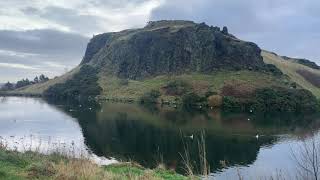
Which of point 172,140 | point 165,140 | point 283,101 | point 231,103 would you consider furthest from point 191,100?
point 165,140

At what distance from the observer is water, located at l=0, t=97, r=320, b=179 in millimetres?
61000

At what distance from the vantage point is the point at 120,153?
69.8m

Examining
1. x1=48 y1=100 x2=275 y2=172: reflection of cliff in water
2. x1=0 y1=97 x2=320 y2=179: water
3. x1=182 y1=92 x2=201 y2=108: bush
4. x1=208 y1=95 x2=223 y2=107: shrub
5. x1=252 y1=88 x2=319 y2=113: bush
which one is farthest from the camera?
x1=182 y1=92 x2=201 y2=108: bush

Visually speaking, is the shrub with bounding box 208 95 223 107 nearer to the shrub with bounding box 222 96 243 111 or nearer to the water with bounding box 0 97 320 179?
the shrub with bounding box 222 96 243 111

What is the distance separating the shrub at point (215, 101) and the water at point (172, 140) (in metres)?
52.0

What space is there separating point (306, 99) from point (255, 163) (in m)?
136

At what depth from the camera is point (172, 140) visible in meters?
87.8

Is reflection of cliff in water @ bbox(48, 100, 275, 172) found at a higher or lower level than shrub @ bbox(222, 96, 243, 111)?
lower

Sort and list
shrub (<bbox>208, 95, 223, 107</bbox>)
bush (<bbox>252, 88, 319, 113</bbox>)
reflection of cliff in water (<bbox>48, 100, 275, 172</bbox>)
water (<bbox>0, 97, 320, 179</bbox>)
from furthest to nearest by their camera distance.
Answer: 1. shrub (<bbox>208, 95, 223, 107</bbox>)
2. bush (<bbox>252, 88, 319, 113</bbox>)
3. reflection of cliff in water (<bbox>48, 100, 275, 172</bbox>)
4. water (<bbox>0, 97, 320, 179</bbox>)

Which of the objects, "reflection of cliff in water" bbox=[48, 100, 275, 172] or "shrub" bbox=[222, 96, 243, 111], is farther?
"shrub" bbox=[222, 96, 243, 111]

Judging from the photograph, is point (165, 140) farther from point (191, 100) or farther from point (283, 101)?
point (283, 101)

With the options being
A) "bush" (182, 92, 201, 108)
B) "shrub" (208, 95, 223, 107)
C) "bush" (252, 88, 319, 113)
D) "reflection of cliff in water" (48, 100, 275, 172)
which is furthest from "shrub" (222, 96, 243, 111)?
"reflection of cliff in water" (48, 100, 275, 172)

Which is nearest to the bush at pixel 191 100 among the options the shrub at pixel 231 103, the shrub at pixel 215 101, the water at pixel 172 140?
the shrub at pixel 215 101

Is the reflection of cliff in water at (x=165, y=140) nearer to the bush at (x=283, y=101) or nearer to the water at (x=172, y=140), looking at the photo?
the water at (x=172, y=140)
